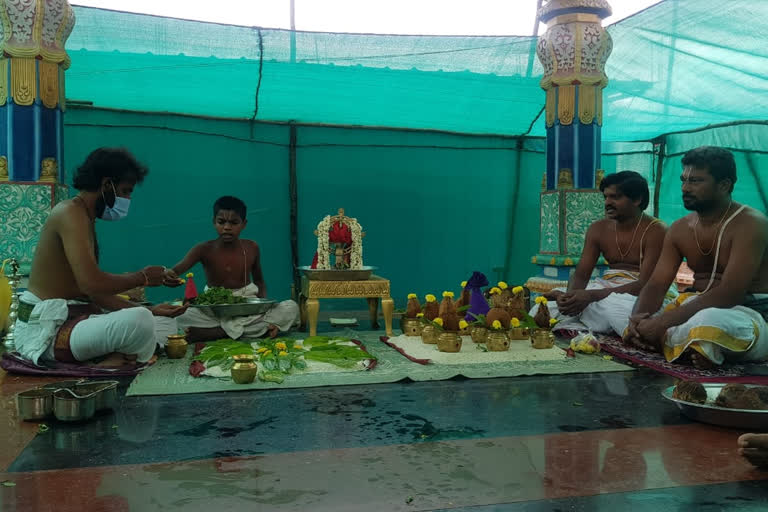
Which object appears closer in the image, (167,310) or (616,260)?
(167,310)

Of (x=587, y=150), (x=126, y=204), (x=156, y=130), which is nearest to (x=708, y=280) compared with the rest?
(x=587, y=150)

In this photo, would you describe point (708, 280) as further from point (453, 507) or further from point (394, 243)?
point (394, 243)

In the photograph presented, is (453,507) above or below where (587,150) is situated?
below

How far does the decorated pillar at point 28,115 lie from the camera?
20.2ft

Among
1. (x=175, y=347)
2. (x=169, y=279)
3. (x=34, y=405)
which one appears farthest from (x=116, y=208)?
(x=34, y=405)

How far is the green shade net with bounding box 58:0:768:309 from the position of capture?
6.82 metres

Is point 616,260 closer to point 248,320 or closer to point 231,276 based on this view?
point 248,320

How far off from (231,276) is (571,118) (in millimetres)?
4314

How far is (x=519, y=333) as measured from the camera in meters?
5.92

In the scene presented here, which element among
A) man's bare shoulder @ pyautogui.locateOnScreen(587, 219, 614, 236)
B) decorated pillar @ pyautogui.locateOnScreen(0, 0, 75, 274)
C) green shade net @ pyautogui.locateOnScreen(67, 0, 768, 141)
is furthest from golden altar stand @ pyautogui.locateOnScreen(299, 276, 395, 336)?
decorated pillar @ pyautogui.locateOnScreen(0, 0, 75, 274)

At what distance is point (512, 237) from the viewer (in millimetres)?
10172

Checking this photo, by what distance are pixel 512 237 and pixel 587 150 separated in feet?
8.53

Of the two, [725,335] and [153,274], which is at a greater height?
[153,274]

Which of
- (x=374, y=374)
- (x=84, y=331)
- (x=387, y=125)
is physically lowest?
(x=374, y=374)
